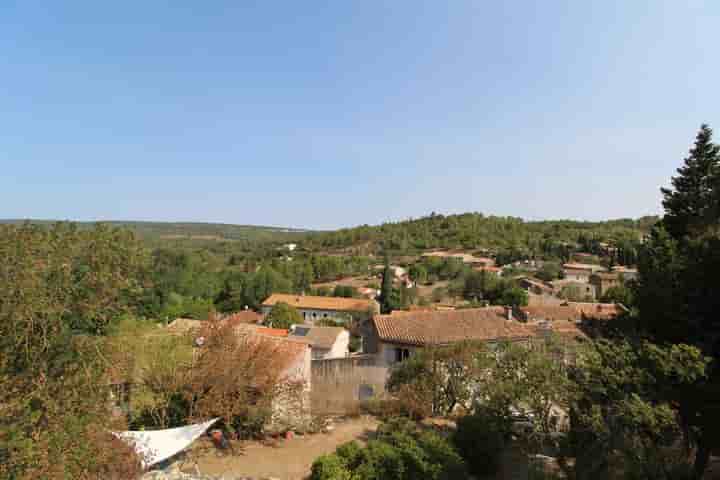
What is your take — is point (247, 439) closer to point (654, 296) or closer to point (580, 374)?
point (580, 374)

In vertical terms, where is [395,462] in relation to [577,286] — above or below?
above

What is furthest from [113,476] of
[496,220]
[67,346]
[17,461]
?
[496,220]

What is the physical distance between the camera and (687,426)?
24.5 feet

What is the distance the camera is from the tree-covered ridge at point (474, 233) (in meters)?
83.1

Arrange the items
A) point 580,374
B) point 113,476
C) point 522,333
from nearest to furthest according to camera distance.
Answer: point 113,476, point 580,374, point 522,333

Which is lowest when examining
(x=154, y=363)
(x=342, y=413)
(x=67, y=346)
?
(x=342, y=413)

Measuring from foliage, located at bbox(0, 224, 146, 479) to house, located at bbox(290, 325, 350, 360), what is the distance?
20.9 metres

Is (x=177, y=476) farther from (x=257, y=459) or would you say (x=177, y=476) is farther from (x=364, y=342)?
(x=364, y=342)

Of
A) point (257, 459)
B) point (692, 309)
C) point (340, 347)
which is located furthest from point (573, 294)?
point (257, 459)

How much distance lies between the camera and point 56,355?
259 inches

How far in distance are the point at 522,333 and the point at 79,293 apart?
16.5 metres

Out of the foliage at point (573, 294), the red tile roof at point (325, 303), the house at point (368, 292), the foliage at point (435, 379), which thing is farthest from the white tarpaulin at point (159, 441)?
the foliage at point (573, 294)

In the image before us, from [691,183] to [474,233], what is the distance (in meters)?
77.6

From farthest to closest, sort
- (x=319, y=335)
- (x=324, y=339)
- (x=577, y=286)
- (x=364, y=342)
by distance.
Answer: (x=577, y=286), (x=319, y=335), (x=324, y=339), (x=364, y=342)
